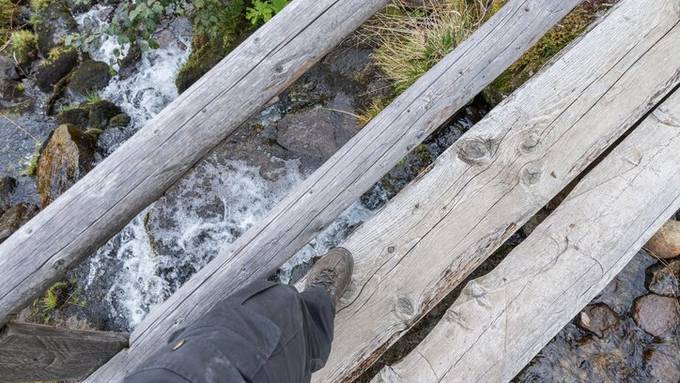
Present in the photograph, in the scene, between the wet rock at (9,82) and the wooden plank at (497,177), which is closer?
the wooden plank at (497,177)

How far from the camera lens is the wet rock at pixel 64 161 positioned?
475cm

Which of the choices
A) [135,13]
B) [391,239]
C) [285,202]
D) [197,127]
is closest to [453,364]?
[391,239]

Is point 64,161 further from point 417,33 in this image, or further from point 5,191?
point 417,33

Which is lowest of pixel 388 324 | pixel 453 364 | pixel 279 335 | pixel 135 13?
pixel 453 364

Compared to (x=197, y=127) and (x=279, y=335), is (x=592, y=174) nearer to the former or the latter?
(x=279, y=335)

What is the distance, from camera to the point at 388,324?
8.95 feet

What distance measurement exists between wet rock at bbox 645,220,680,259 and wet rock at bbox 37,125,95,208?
5183 mm

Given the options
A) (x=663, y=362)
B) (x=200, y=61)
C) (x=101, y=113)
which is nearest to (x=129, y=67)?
(x=101, y=113)

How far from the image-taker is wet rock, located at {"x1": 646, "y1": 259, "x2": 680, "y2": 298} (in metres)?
3.30

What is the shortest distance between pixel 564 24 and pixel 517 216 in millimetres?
A: 1900

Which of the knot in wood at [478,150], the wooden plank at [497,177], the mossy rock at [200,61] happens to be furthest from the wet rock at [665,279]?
the mossy rock at [200,61]

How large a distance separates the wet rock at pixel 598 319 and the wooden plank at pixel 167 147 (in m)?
2.65

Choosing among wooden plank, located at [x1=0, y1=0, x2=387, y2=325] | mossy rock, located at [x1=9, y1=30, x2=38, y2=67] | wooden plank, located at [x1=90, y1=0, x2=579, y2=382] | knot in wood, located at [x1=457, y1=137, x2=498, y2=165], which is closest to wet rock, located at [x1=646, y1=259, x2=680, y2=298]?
knot in wood, located at [x1=457, y1=137, x2=498, y2=165]

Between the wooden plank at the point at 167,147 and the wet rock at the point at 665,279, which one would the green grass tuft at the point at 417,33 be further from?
the wet rock at the point at 665,279
